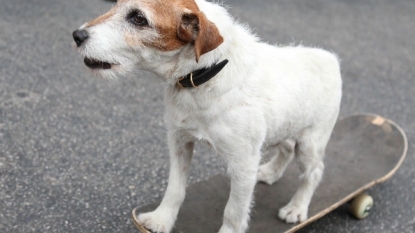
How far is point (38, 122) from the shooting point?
4.75 metres

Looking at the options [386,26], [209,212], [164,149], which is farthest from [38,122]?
[386,26]

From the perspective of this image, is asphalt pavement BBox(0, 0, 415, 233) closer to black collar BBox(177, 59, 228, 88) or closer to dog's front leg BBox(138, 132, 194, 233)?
black collar BBox(177, 59, 228, 88)

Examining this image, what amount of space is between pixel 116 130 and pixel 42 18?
2778 mm

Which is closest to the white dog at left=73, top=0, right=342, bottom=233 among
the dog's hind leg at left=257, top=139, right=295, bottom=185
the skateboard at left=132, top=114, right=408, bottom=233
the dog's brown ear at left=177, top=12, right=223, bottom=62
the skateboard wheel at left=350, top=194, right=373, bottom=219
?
the dog's brown ear at left=177, top=12, right=223, bottom=62

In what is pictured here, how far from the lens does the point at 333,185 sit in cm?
415

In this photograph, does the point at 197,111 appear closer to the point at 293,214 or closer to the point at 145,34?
the point at 145,34

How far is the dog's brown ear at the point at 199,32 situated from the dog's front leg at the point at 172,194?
2.68 feet

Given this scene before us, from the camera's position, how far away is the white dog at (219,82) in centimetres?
272

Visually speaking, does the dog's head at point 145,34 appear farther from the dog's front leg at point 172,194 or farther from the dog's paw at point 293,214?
the dog's paw at point 293,214

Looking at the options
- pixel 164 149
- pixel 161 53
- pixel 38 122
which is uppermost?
pixel 161 53

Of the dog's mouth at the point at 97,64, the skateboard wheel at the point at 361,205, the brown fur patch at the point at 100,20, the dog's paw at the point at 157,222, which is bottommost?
the skateboard wheel at the point at 361,205

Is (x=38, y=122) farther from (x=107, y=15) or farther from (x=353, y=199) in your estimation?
(x=353, y=199)

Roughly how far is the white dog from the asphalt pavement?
292 mm

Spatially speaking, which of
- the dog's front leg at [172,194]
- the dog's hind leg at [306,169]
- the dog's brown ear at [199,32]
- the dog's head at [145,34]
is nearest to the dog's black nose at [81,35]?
the dog's head at [145,34]
